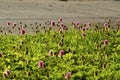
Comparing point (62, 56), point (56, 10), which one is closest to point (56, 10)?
point (56, 10)

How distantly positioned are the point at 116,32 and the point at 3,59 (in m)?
3.34

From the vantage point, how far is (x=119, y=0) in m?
17.2

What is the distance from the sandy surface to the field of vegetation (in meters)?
3.11

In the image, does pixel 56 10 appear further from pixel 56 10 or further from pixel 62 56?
pixel 62 56

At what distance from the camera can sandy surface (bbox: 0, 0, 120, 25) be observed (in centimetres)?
1219

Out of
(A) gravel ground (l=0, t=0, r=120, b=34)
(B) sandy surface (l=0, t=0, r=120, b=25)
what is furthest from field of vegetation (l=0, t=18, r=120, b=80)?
(B) sandy surface (l=0, t=0, r=120, b=25)

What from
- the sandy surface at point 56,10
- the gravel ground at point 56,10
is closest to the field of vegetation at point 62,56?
the gravel ground at point 56,10

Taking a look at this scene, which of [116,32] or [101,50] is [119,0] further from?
[101,50]

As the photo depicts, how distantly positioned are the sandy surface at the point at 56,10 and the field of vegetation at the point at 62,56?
311cm

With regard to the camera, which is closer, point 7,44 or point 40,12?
point 7,44

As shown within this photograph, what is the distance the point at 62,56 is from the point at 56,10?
276 inches

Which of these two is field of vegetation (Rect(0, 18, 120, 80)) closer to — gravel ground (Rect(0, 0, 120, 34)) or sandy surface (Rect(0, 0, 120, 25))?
gravel ground (Rect(0, 0, 120, 34))

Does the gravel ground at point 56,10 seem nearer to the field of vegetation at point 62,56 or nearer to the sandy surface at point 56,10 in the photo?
the sandy surface at point 56,10

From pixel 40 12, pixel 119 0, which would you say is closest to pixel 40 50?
pixel 40 12
